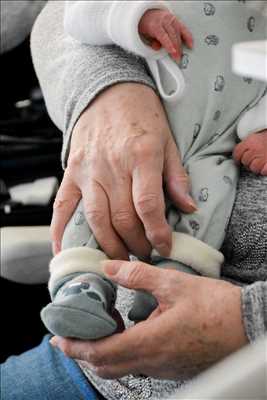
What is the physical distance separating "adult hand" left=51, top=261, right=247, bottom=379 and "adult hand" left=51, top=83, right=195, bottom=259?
3.6 inches

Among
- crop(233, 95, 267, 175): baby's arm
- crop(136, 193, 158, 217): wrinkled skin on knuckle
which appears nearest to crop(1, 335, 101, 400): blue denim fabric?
crop(136, 193, 158, 217): wrinkled skin on knuckle

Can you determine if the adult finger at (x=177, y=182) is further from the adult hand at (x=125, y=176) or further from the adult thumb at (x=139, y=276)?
the adult thumb at (x=139, y=276)

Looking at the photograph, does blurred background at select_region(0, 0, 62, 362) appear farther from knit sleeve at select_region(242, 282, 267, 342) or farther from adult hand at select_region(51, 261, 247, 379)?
knit sleeve at select_region(242, 282, 267, 342)

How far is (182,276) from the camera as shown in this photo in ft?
2.10

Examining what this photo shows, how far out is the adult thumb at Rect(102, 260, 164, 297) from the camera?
65cm

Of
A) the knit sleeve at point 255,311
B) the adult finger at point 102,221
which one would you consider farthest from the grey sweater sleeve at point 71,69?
the knit sleeve at point 255,311

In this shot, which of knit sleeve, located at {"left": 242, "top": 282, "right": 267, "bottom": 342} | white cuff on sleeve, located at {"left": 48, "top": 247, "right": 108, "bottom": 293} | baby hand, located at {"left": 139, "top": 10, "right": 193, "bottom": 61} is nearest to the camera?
knit sleeve, located at {"left": 242, "top": 282, "right": 267, "bottom": 342}

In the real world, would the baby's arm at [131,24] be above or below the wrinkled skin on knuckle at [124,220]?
above

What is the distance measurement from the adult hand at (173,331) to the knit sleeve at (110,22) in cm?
32

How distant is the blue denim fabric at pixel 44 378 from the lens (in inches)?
32.8

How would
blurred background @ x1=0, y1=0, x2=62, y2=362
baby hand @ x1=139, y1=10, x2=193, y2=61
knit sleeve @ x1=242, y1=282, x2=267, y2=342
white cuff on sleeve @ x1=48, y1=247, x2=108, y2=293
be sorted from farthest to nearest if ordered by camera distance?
blurred background @ x1=0, y1=0, x2=62, y2=362 → baby hand @ x1=139, y1=10, x2=193, y2=61 → white cuff on sleeve @ x1=48, y1=247, x2=108, y2=293 → knit sleeve @ x1=242, y1=282, x2=267, y2=342

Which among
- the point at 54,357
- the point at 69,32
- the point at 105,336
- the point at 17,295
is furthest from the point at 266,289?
the point at 17,295

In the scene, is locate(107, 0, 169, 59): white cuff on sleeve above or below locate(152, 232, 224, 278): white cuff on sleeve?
above

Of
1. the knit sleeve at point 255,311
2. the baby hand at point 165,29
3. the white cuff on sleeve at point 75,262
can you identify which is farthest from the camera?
the baby hand at point 165,29
